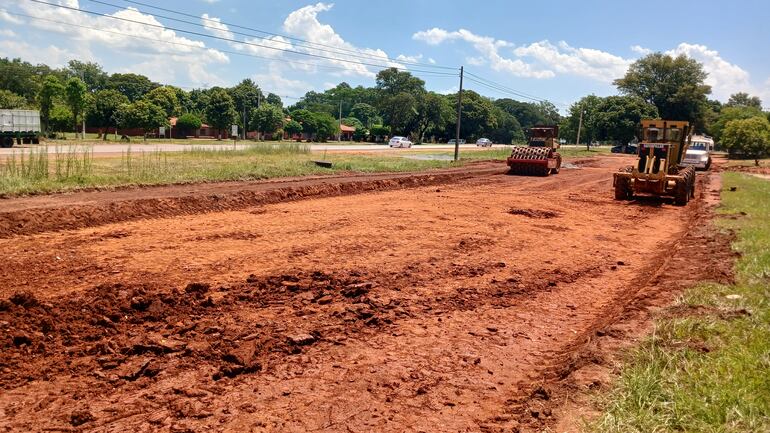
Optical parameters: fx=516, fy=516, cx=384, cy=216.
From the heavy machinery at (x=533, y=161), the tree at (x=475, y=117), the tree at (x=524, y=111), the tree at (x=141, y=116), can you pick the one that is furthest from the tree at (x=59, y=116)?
the tree at (x=524, y=111)

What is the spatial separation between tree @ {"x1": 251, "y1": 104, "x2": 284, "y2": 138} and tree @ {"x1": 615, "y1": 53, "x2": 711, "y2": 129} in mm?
60394

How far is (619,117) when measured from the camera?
2717 inches

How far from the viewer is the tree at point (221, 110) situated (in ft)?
235

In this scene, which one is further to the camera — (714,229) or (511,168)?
(511,168)

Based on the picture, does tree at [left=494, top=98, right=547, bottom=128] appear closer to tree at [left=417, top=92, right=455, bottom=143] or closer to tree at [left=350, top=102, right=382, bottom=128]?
tree at [left=350, top=102, right=382, bottom=128]

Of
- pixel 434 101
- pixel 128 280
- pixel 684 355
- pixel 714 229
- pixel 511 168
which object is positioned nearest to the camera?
pixel 684 355

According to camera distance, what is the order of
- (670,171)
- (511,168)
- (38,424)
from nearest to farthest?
(38,424), (670,171), (511,168)

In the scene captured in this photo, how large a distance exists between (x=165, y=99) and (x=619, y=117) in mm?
63503

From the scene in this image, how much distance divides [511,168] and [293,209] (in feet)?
59.5

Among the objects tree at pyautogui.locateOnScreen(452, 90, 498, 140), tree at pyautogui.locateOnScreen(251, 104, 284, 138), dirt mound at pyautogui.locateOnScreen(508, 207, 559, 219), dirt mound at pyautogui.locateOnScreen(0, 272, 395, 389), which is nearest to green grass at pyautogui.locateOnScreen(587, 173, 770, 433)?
dirt mound at pyautogui.locateOnScreen(0, 272, 395, 389)

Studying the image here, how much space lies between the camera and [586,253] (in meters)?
10.2

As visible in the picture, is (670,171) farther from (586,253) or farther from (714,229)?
(586,253)

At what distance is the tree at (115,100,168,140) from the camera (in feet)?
190

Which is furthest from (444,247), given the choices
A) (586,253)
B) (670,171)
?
(670,171)
